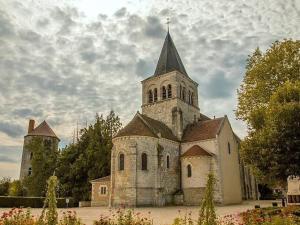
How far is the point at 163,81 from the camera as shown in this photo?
128ft

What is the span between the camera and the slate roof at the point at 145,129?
102 feet

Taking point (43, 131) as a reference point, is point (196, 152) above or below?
below

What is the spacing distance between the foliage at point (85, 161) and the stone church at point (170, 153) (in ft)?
14.8

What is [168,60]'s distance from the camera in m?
40.6

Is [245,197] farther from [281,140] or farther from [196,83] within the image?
[281,140]

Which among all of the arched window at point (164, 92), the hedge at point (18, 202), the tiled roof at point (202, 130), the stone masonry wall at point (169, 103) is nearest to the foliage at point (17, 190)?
the hedge at point (18, 202)

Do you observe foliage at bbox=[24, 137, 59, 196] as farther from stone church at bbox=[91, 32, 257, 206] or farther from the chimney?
the chimney

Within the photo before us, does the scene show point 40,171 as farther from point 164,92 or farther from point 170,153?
point 164,92

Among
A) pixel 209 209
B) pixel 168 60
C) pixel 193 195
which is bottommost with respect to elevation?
pixel 209 209

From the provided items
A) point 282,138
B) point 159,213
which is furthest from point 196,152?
point 282,138

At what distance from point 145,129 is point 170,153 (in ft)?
14.6

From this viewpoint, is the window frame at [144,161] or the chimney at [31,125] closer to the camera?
the window frame at [144,161]

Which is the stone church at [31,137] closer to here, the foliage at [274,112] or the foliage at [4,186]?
the foliage at [4,186]

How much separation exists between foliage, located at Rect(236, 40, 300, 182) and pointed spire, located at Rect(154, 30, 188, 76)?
1444 centimetres
